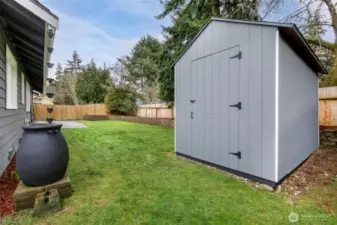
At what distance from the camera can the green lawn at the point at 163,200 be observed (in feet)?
6.82

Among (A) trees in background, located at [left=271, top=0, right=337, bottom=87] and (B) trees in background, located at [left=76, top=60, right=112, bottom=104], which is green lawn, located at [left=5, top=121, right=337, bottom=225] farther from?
(B) trees in background, located at [left=76, top=60, right=112, bottom=104]

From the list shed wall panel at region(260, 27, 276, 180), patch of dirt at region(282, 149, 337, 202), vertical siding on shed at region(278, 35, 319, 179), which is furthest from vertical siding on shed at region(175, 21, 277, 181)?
patch of dirt at region(282, 149, 337, 202)

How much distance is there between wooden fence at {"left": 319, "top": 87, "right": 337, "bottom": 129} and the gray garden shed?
1.24 metres

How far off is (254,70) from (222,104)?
84 cm

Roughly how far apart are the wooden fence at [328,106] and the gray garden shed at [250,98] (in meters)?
1.24

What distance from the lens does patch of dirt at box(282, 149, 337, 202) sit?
2902mm

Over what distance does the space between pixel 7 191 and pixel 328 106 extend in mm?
7530

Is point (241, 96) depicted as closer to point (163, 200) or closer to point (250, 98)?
point (250, 98)

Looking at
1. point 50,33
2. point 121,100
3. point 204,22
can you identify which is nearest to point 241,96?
point 50,33

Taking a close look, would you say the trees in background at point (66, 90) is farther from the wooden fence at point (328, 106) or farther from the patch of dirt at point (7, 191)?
the wooden fence at point (328, 106)

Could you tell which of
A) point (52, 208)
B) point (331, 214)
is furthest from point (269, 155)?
point (52, 208)

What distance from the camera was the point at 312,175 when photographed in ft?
11.0

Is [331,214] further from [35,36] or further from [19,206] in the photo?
[35,36]

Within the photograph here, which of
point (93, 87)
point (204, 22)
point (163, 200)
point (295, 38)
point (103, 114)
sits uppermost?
point (204, 22)
